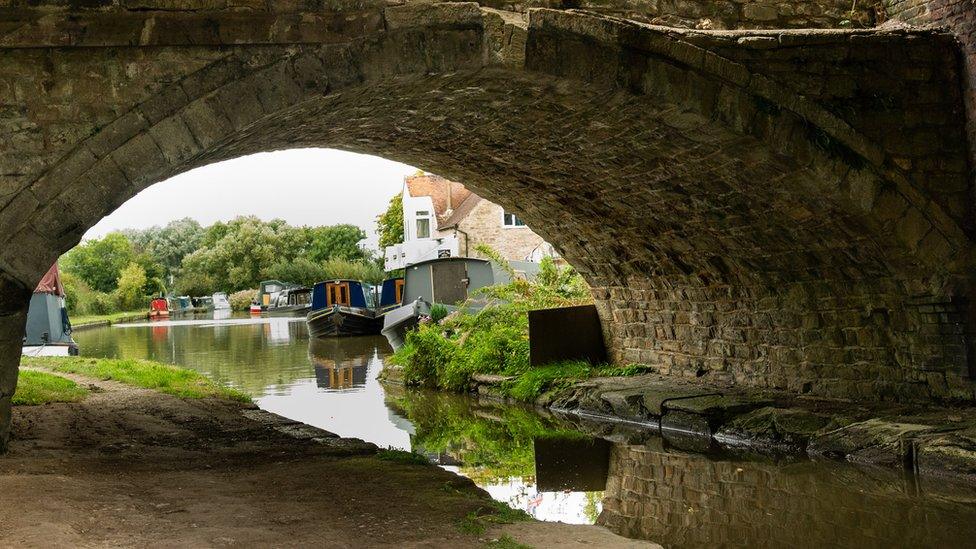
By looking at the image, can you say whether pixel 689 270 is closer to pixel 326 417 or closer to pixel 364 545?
pixel 326 417

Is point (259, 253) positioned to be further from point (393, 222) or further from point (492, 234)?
point (492, 234)

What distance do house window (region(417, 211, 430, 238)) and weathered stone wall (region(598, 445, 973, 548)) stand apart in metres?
29.1

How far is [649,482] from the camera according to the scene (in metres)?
7.01

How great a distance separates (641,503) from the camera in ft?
21.0

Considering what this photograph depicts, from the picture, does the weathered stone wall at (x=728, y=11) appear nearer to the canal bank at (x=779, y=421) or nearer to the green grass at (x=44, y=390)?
the canal bank at (x=779, y=421)

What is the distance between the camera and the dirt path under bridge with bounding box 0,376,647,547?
174 inches

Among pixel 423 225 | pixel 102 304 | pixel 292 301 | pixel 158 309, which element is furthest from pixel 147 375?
pixel 102 304

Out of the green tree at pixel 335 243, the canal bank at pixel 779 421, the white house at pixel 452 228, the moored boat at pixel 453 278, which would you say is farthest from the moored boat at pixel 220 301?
the canal bank at pixel 779 421

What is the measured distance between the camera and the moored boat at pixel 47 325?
17391 millimetres

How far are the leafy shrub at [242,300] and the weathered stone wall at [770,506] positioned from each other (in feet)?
177

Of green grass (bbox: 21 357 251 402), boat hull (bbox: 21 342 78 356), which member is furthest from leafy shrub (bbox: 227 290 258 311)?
green grass (bbox: 21 357 251 402)

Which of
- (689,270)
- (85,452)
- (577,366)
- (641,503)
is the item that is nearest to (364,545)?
(641,503)

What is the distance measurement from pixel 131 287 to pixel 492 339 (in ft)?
165

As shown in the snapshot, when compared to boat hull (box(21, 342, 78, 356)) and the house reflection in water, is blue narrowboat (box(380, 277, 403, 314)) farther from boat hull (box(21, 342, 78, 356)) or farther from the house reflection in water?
boat hull (box(21, 342, 78, 356))
